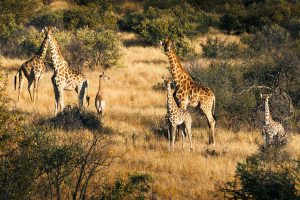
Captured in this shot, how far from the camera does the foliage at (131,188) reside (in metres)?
9.88

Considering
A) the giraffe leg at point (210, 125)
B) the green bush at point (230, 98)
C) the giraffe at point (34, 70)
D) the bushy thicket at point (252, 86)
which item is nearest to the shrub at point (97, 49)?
the bushy thicket at point (252, 86)

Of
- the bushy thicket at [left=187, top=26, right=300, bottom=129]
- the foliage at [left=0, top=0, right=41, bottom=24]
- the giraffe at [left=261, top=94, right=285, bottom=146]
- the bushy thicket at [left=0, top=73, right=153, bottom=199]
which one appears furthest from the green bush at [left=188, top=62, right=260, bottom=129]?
the foliage at [left=0, top=0, right=41, bottom=24]

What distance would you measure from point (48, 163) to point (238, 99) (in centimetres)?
810

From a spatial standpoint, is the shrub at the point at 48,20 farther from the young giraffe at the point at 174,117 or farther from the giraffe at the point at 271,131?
the giraffe at the point at 271,131

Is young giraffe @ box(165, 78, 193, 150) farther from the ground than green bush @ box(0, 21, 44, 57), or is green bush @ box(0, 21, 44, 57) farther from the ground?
young giraffe @ box(165, 78, 193, 150)

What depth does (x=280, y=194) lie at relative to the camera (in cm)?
812

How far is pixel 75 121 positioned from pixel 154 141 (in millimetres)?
2328

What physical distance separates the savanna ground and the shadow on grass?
1.39ft

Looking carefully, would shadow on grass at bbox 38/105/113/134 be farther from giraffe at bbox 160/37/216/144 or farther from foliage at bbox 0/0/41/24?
foliage at bbox 0/0/41/24

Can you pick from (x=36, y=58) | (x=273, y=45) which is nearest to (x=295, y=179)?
(x=36, y=58)

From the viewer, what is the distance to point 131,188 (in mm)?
10102

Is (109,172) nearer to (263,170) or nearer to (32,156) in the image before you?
(32,156)

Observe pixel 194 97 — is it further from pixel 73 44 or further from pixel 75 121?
pixel 73 44

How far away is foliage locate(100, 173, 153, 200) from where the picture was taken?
988cm
